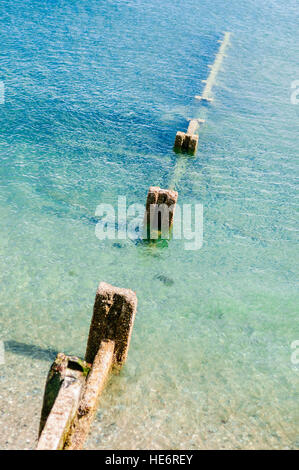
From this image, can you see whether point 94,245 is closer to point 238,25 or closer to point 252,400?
point 252,400

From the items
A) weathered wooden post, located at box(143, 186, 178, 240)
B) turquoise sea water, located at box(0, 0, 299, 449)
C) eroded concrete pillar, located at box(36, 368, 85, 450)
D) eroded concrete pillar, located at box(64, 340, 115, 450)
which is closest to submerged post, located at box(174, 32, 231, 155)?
turquoise sea water, located at box(0, 0, 299, 449)

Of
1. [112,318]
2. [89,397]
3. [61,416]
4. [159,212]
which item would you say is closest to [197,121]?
[159,212]

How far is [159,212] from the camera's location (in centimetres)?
1009

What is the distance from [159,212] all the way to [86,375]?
15.7 feet

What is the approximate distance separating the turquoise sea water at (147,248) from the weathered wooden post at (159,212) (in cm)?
50

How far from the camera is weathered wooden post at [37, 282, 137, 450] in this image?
4691 mm

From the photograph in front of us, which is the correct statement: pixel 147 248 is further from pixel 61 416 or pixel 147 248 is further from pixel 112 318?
pixel 61 416

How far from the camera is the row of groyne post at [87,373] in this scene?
15.4ft

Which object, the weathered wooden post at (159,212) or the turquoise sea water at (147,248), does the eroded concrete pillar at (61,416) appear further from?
the weathered wooden post at (159,212)

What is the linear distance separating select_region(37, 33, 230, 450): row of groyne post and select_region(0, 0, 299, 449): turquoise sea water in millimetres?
678

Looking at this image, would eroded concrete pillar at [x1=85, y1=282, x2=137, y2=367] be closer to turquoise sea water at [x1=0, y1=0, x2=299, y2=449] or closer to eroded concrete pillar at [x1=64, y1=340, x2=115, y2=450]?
eroded concrete pillar at [x1=64, y1=340, x2=115, y2=450]

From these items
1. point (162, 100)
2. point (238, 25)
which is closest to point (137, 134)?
point (162, 100)

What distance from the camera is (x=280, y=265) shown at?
1033 centimetres

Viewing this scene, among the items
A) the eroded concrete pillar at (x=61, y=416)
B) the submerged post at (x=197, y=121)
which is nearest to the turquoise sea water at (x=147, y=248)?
the submerged post at (x=197, y=121)
